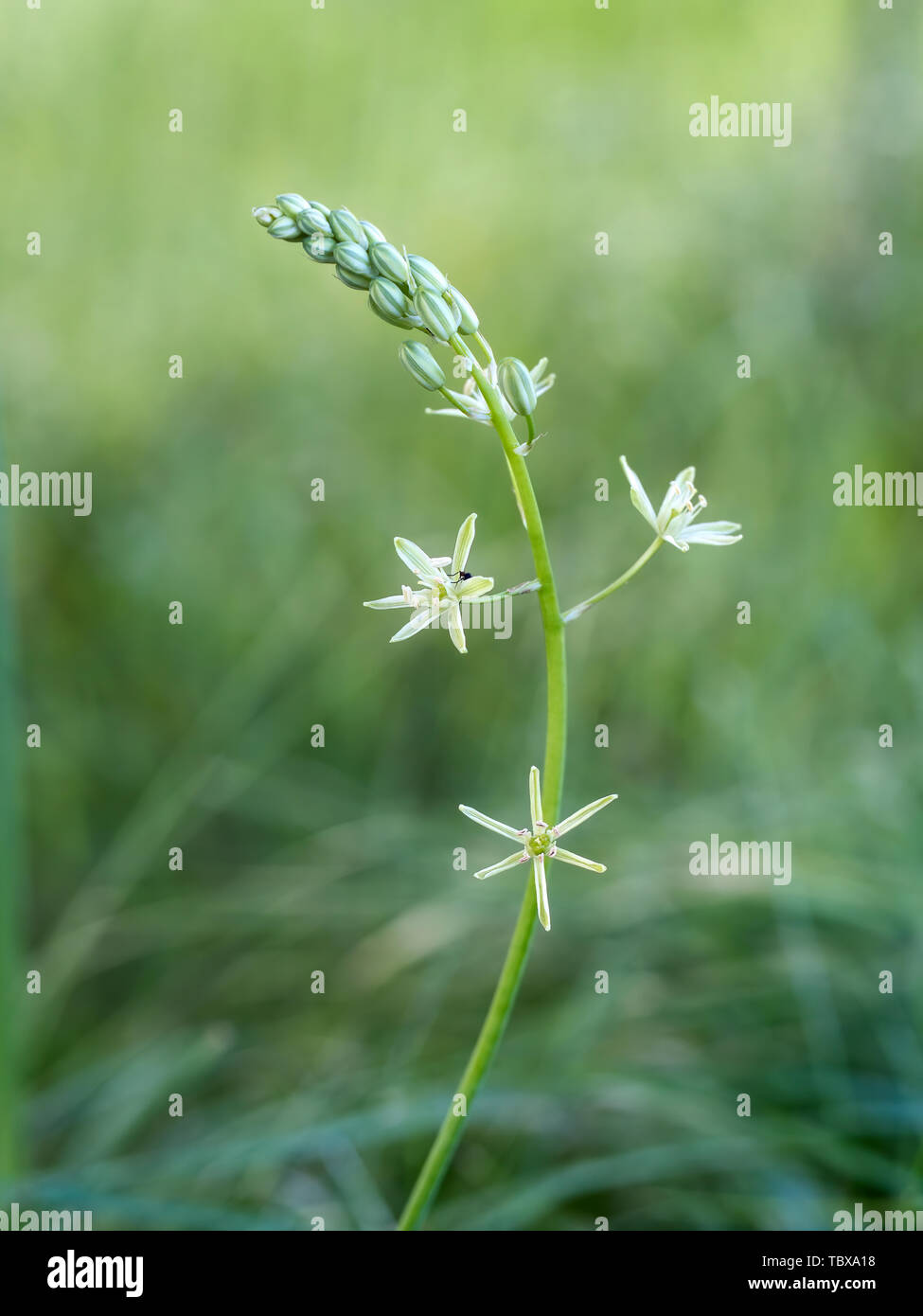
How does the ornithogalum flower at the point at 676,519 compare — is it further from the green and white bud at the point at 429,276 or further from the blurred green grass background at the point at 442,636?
the blurred green grass background at the point at 442,636

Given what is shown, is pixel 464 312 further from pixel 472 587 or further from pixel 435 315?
pixel 472 587

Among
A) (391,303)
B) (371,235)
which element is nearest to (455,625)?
(391,303)

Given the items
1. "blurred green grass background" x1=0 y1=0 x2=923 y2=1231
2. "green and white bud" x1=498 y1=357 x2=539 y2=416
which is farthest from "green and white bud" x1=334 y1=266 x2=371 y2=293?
"blurred green grass background" x1=0 y1=0 x2=923 y2=1231

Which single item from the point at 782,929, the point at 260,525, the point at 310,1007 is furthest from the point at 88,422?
the point at 782,929

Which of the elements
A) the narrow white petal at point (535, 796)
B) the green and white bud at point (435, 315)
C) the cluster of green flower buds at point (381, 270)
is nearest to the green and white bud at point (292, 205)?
the cluster of green flower buds at point (381, 270)

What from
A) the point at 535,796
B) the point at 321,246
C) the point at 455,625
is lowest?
the point at 535,796
